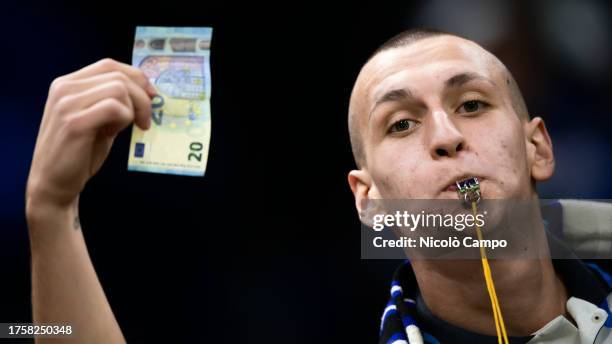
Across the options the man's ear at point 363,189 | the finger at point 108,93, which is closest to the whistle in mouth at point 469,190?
the man's ear at point 363,189

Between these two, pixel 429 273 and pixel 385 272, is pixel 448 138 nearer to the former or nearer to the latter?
pixel 429 273

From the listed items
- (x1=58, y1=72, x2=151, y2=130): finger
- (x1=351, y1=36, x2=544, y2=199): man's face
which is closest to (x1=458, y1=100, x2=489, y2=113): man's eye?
(x1=351, y1=36, x2=544, y2=199): man's face

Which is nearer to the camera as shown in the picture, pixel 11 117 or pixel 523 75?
pixel 523 75

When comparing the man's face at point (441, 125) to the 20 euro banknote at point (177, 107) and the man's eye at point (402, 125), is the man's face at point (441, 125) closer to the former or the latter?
the man's eye at point (402, 125)

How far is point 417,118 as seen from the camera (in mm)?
1626

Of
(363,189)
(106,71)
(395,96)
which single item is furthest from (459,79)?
(106,71)

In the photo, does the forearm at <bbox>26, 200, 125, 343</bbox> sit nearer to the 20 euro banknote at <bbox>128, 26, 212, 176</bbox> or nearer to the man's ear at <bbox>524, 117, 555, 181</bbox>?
the 20 euro banknote at <bbox>128, 26, 212, 176</bbox>

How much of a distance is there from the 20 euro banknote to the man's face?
0.75m

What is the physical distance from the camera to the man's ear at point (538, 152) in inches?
66.2

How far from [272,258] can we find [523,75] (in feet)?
4.03

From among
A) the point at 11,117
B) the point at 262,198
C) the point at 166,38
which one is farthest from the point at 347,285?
the point at 11,117

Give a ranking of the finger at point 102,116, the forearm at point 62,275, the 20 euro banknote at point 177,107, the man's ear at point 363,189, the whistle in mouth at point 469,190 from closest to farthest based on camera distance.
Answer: the finger at point 102,116 → the forearm at point 62,275 → the whistle in mouth at point 469,190 → the man's ear at point 363,189 → the 20 euro banknote at point 177,107

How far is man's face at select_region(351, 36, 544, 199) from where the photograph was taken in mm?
1494

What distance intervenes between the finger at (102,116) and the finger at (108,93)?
0.8 inches
